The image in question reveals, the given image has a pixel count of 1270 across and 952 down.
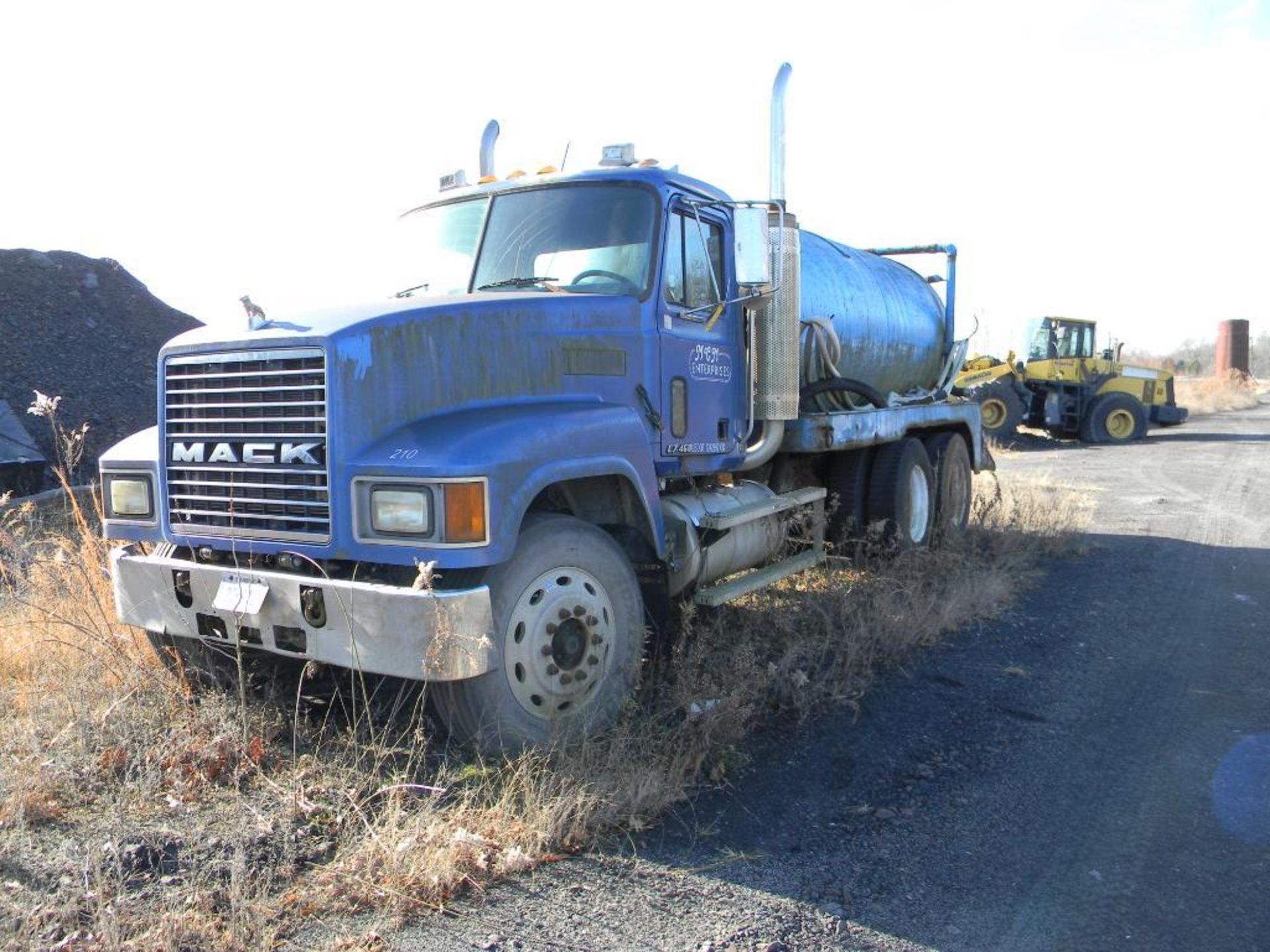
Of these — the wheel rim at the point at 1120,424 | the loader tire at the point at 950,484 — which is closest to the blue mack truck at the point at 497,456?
the loader tire at the point at 950,484

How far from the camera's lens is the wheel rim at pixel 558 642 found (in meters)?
4.00

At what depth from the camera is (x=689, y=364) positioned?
5.57m

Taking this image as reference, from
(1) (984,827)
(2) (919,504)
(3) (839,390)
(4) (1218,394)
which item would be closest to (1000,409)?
(2) (919,504)

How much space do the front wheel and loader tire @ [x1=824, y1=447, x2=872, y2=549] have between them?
13.1 feet

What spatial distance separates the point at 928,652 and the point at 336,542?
369cm

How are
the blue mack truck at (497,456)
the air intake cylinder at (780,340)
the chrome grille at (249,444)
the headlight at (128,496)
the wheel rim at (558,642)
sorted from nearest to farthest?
the blue mack truck at (497,456) → the chrome grille at (249,444) → the wheel rim at (558,642) → the headlight at (128,496) → the air intake cylinder at (780,340)

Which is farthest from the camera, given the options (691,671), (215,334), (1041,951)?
(691,671)

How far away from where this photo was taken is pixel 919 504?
8.89 meters

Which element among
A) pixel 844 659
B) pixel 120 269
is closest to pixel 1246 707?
pixel 844 659

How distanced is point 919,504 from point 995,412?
51.9ft

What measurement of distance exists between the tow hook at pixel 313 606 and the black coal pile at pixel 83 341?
324 inches

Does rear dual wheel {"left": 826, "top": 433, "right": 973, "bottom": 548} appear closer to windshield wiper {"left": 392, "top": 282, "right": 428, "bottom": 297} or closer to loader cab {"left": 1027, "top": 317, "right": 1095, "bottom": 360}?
windshield wiper {"left": 392, "top": 282, "right": 428, "bottom": 297}

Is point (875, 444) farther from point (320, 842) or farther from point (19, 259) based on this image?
point (19, 259)

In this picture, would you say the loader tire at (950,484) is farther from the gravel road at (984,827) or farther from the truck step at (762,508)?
the gravel road at (984,827)
